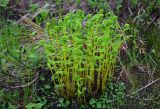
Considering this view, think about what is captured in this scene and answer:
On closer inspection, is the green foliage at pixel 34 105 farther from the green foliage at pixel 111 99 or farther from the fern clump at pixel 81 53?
the green foliage at pixel 111 99

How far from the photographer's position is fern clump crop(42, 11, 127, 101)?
265 cm

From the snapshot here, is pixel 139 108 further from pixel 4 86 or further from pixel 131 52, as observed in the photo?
pixel 4 86

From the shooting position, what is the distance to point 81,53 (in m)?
2.61

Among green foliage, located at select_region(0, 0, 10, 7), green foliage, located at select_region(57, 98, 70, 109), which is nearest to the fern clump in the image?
green foliage, located at select_region(57, 98, 70, 109)

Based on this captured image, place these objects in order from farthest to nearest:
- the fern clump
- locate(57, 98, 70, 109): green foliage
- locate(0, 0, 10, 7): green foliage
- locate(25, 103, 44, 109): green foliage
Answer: locate(0, 0, 10, 7): green foliage, locate(57, 98, 70, 109): green foliage, locate(25, 103, 44, 109): green foliage, the fern clump

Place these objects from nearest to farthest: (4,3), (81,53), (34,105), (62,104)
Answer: (81,53) < (34,105) < (62,104) < (4,3)

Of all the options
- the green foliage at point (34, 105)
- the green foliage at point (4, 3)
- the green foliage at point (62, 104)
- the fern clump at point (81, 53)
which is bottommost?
the green foliage at point (62, 104)

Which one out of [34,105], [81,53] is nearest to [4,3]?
[34,105]

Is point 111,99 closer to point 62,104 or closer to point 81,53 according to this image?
point 62,104

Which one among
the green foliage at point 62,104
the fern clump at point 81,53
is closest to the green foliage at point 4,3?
the fern clump at point 81,53

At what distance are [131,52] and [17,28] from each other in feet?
3.54

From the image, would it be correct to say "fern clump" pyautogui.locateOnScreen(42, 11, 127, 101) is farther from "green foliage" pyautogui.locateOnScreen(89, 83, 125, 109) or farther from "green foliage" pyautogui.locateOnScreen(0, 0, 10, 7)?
"green foliage" pyautogui.locateOnScreen(0, 0, 10, 7)

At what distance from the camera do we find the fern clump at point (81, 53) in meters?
2.65

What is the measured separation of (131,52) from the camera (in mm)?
3357
